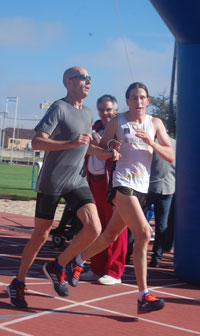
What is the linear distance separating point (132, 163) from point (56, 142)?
80 centimetres

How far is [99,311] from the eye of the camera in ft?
16.8

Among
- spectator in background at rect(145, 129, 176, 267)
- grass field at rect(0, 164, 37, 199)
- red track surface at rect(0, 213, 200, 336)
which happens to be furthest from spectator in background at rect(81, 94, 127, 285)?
grass field at rect(0, 164, 37, 199)

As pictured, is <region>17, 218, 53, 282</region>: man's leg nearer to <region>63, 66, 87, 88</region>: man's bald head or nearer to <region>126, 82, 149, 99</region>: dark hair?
<region>63, 66, 87, 88</region>: man's bald head

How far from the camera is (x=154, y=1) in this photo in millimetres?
6758

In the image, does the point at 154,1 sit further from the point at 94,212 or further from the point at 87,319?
the point at 87,319

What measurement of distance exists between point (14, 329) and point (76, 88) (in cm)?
221

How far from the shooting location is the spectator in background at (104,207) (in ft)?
22.0

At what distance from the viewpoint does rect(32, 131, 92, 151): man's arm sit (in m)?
4.90

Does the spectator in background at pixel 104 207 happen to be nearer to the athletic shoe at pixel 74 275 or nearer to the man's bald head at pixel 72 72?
the athletic shoe at pixel 74 275

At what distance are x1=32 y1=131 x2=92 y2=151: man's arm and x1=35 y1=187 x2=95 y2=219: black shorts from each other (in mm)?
472

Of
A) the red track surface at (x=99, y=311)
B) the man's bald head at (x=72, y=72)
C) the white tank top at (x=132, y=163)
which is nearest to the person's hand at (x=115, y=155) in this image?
the white tank top at (x=132, y=163)

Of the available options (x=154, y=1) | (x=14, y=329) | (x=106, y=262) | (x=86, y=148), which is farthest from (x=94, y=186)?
(x=14, y=329)

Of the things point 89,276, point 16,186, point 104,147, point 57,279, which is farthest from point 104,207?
point 16,186

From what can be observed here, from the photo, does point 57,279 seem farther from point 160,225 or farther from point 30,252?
point 160,225
